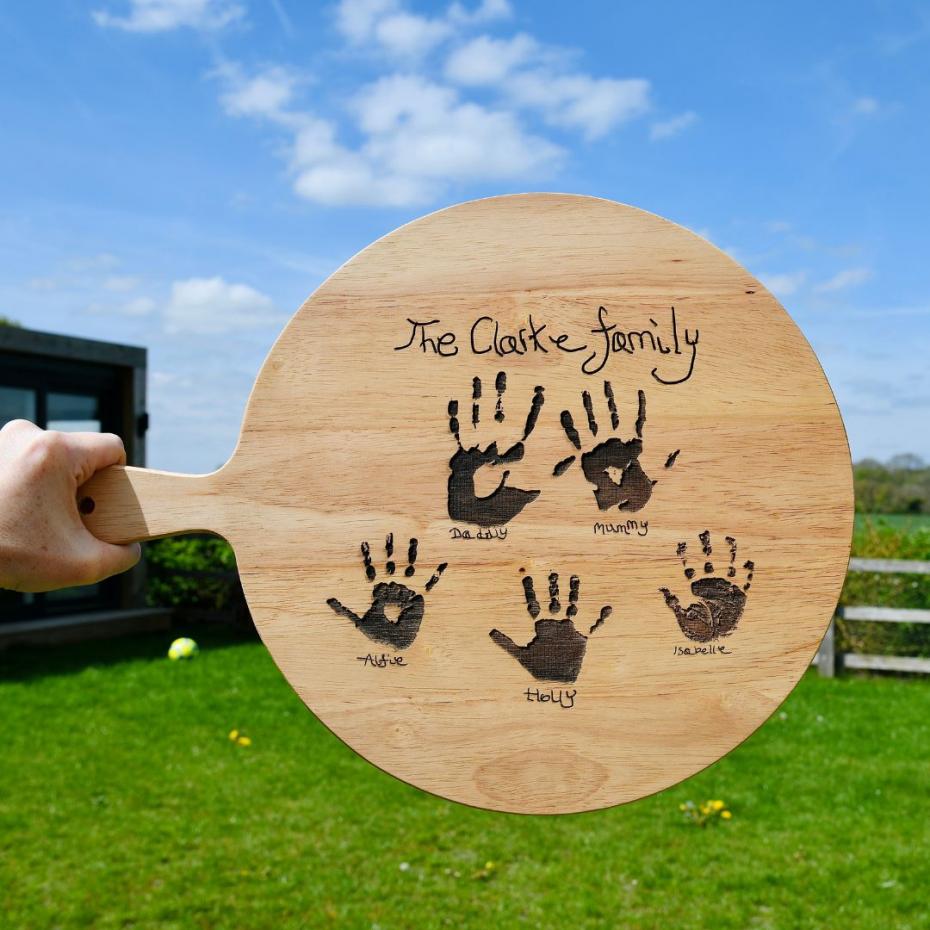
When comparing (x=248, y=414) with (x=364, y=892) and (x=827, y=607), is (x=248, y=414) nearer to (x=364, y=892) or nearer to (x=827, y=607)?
(x=827, y=607)

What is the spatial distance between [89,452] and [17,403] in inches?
328

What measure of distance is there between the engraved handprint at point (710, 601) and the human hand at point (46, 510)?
884mm

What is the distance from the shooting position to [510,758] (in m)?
1.34

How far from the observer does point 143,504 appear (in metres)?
1.46

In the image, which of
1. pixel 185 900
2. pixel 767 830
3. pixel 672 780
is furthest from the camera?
pixel 767 830

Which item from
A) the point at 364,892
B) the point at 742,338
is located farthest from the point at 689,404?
the point at 364,892

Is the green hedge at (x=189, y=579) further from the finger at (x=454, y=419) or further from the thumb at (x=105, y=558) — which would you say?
the finger at (x=454, y=419)

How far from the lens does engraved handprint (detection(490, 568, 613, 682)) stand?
1.34 metres

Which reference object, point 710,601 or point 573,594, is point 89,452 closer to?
point 573,594

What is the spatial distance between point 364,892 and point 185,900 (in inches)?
31.9

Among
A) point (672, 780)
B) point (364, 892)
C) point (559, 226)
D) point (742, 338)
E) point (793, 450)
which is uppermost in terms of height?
point (559, 226)

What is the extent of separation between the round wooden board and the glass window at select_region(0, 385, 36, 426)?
8.28m

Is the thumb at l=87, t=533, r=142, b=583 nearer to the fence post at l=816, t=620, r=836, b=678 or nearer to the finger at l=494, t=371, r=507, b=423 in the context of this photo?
the finger at l=494, t=371, r=507, b=423

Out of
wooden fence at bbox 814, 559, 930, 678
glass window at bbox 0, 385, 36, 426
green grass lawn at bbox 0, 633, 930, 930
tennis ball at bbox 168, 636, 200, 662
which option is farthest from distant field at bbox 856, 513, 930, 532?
glass window at bbox 0, 385, 36, 426
